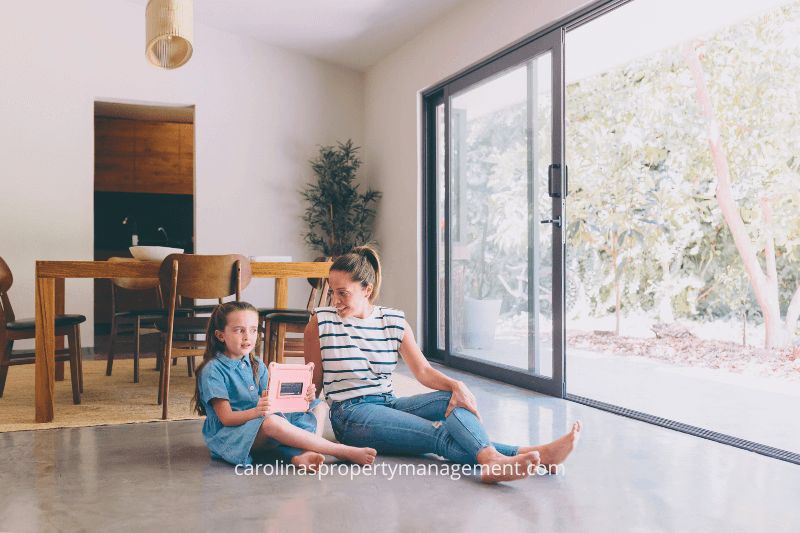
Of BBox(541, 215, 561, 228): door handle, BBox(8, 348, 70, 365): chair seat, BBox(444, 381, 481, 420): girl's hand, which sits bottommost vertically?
BBox(8, 348, 70, 365): chair seat

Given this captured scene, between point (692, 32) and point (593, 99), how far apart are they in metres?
1.71

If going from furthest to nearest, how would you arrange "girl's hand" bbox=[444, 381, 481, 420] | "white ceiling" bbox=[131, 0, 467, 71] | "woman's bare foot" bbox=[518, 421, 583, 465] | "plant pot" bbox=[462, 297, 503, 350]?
"white ceiling" bbox=[131, 0, 467, 71]
"plant pot" bbox=[462, 297, 503, 350]
"girl's hand" bbox=[444, 381, 481, 420]
"woman's bare foot" bbox=[518, 421, 583, 465]

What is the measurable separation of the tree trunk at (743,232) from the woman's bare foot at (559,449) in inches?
177

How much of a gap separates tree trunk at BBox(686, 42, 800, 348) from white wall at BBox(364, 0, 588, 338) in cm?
256

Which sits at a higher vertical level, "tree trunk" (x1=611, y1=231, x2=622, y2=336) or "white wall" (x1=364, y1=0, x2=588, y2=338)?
"white wall" (x1=364, y1=0, x2=588, y2=338)

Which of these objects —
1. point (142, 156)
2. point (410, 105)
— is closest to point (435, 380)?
point (410, 105)

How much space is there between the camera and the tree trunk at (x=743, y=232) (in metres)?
5.91

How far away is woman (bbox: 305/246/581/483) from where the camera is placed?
7.75ft

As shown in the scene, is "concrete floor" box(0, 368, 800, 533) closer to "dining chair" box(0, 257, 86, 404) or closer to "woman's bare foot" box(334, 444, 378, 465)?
"woman's bare foot" box(334, 444, 378, 465)

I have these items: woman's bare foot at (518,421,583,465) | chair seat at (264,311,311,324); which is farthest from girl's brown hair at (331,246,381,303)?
chair seat at (264,311,311,324)

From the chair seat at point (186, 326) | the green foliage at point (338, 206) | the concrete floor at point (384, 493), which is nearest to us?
the concrete floor at point (384, 493)

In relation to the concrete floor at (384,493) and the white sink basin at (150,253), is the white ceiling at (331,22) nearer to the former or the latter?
the white sink basin at (150,253)

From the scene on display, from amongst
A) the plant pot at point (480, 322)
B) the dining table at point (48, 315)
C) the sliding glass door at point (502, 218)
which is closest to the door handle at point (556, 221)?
the sliding glass door at point (502, 218)

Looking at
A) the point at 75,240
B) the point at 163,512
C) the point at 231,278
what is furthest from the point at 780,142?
the point at 75,240
